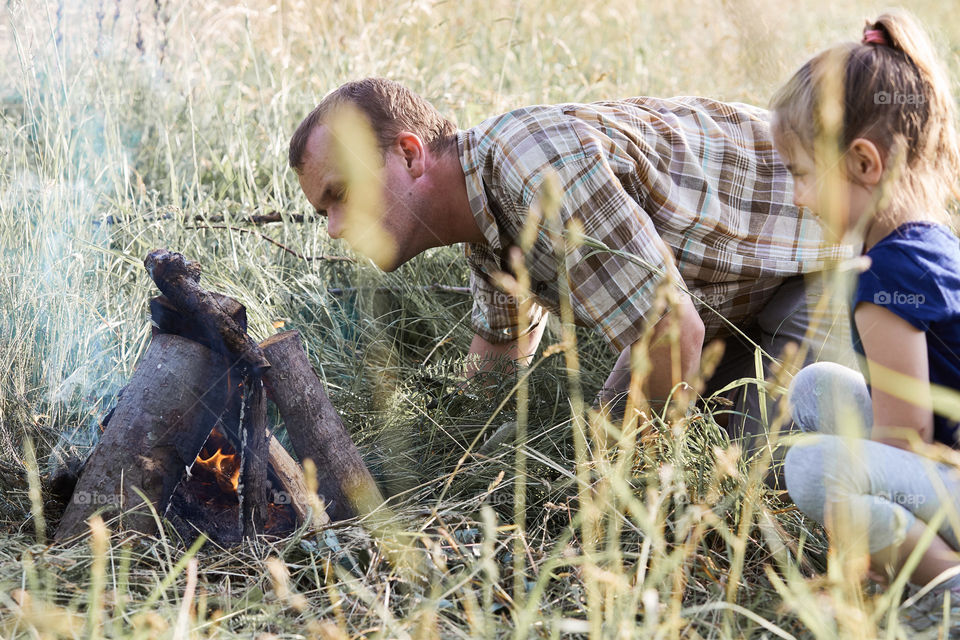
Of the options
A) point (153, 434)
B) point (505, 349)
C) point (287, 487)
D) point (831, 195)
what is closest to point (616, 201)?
point (831, 195)

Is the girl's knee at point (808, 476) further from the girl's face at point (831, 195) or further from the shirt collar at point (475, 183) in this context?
the shirt collar at point (475, 183)

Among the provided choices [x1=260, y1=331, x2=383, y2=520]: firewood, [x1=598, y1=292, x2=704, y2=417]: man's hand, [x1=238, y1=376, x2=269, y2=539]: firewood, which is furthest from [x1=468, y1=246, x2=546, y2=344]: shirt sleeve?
[x1=238, y1=376, x2=269, y2=539]: firewood

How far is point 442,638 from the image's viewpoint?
139cm

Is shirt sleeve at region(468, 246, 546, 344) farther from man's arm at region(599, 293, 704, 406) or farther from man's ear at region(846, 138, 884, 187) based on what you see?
man's ear at region(846, 138, 884, 187)

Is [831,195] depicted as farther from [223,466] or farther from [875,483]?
[223,466]

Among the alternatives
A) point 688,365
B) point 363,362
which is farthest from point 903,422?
point 363,362

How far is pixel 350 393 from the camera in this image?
2.50 meters

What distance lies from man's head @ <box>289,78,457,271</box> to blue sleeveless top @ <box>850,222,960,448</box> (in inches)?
44.4

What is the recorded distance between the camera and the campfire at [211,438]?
1.80 meters

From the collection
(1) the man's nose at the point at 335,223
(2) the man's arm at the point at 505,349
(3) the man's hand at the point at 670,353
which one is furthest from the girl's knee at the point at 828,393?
(1) the man's nose at the point at 335,223

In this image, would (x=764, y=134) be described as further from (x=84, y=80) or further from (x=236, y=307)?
(x=84, y=80)

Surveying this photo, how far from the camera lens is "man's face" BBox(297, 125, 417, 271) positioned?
2.11 meters

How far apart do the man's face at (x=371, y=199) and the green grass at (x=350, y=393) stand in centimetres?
47

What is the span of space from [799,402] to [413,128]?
1.14m
